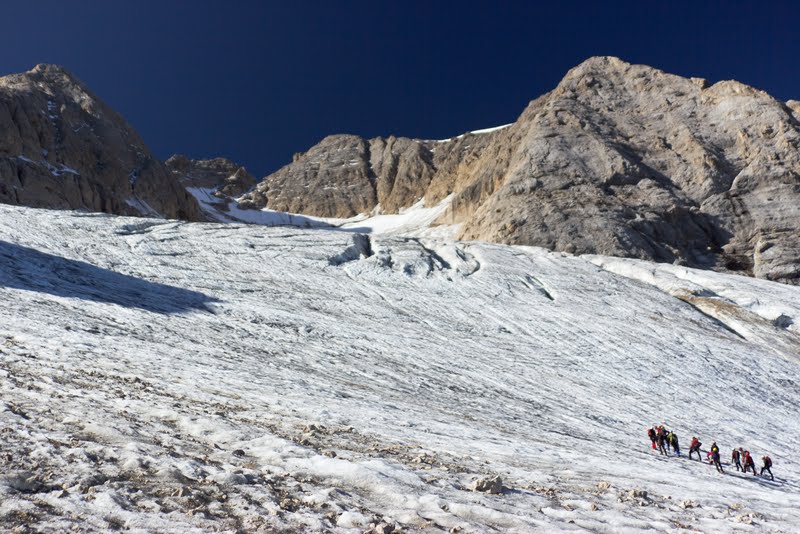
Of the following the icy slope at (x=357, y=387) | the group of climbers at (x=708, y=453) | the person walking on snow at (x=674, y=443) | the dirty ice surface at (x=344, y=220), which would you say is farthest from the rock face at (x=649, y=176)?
the person walking on snow at (x=674, y=443)

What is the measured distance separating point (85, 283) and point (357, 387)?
17010 mm

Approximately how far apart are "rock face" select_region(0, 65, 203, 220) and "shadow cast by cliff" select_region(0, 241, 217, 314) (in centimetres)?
6383

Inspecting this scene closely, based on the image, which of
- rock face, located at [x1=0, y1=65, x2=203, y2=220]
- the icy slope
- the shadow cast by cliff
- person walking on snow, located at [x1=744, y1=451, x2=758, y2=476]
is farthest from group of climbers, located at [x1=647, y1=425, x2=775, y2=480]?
rock face, located at [x1=0, y1=65, x2=203, y2=220]

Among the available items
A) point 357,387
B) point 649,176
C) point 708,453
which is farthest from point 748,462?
point 649,176

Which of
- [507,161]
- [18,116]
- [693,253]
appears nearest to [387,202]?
[507,161]

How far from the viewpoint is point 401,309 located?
3253cm

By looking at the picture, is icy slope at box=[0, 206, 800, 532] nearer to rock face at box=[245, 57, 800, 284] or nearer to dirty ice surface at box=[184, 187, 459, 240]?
rock face at box=[245, 57, 800, 284]

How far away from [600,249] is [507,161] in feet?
150

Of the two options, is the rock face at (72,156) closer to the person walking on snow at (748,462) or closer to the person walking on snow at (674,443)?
the person walking on snow at (674,443)

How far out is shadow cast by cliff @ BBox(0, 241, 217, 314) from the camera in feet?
75.9

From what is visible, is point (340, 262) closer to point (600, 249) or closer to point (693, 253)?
point (600, 249)

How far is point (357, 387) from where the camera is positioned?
56.7ft

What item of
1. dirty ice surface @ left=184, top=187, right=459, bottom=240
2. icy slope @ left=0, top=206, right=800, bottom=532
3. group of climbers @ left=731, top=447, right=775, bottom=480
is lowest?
group of climbers @ left=731, top=447, right=775, bottom=480

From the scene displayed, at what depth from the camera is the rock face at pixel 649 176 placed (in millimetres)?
69938
